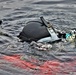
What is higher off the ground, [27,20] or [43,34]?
[27,20]

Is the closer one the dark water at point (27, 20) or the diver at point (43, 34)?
the dark water at point (27, 20)

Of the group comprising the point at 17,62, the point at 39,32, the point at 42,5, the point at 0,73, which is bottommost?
the point at 0,73

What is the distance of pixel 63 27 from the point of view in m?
10.2

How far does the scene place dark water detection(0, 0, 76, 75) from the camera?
7.59 metres

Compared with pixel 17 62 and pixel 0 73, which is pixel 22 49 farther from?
pixel 0 73

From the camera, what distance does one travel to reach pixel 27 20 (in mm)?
11391

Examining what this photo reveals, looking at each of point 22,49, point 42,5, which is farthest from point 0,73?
point 42,5

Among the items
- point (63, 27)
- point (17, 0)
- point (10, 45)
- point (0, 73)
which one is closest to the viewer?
point (0, 73)

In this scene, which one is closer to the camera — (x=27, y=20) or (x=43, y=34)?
(x=43, y=34)

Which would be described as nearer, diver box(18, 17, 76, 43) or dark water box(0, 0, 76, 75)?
dark water box(0, 0, 76, 75)

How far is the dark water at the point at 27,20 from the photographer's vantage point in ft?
24.9

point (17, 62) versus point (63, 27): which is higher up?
point (63, 27)

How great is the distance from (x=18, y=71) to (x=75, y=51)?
2038 mm

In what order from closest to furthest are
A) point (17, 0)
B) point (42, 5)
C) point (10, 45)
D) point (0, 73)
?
point (0, 73)
point (10, 45)
point (42, 5)
point (17, 0)
